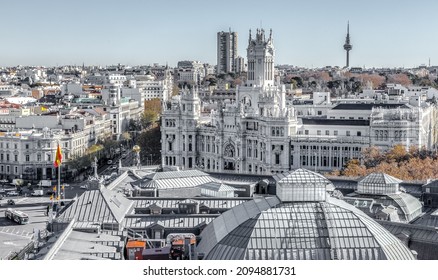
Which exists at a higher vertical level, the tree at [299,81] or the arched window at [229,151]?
the tree at [299,81]

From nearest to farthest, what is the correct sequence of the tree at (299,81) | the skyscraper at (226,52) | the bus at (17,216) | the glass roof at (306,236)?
the glass roof at (306,236) → the bus at (17,216) → the tree at (299,81) → the skyscraper at (226,52)

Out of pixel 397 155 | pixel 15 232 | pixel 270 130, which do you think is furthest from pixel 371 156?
pixel 15 232

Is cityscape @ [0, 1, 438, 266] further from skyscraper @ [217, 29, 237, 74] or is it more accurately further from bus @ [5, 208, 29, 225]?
skyscraper @ [217, 29, 237, 74]

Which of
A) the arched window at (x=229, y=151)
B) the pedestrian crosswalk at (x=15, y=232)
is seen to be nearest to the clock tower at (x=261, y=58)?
the arched window at (x=229, y=151)

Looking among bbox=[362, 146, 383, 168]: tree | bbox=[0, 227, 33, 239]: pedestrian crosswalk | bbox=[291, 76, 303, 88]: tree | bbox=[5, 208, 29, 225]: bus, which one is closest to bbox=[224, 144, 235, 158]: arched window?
bbox=[362, 146, 383, 168]: tree

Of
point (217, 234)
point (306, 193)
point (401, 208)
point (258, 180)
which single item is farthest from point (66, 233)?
point (258, 180)

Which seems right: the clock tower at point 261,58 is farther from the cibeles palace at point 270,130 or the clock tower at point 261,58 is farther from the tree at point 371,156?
the tree at point 371,156
